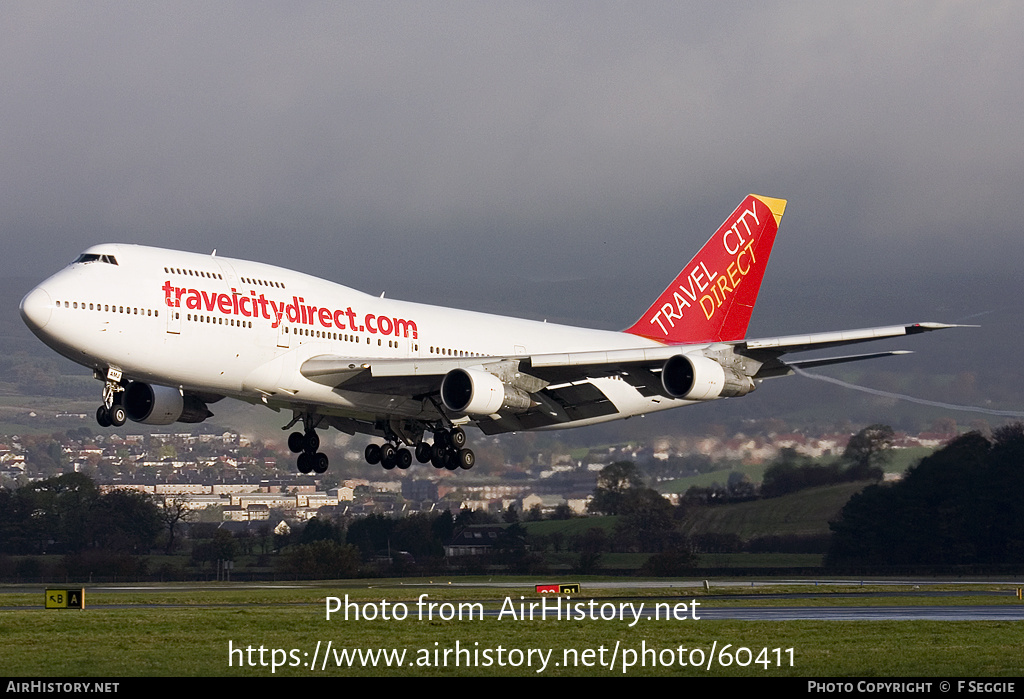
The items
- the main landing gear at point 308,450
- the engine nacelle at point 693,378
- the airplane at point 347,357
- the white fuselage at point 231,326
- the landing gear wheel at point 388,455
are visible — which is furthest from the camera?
the main landing gear at point 308,450

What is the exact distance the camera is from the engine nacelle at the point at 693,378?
41188 millimetres

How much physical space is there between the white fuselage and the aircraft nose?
3 centimetres

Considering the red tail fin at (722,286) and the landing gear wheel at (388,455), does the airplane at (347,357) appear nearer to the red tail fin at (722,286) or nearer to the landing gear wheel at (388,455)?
the landing gear wheel at (388,455)

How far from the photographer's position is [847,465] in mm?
63062

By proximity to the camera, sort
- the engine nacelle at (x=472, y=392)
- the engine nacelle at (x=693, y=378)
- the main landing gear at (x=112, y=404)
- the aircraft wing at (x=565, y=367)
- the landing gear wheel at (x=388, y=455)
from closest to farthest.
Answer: the main landing gear at (x=112, y=404), the aircraft wing at (x=565, y=367), the engine nacelle at (x=472, y=392), the engine nacelle at (x=693, y=378), the landing gear wheel at (x=388, y=455)

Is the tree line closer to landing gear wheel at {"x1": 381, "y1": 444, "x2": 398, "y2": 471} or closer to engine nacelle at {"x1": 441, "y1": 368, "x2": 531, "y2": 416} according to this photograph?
landing gear wheel at {"x1": 381, "y1": 444, "x2": 398, "y2": 471}

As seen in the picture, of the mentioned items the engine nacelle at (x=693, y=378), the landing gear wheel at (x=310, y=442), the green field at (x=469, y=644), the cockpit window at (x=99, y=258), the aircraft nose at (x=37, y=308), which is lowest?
the green field at (x=469, y=644)

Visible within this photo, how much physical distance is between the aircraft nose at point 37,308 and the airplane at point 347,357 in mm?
43

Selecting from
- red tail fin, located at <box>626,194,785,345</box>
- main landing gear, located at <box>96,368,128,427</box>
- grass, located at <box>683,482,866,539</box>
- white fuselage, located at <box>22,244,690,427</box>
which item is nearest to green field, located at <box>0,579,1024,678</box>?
main landing gear, located at <box>96,368,128,427</box>

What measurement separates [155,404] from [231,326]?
646 cm

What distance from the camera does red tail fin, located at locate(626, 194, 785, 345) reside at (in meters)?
52.7

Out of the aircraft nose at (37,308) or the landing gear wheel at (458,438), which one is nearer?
the aircraft nose at (37,308)

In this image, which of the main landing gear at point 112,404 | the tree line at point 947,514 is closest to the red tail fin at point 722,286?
the tree line at point 947,514
